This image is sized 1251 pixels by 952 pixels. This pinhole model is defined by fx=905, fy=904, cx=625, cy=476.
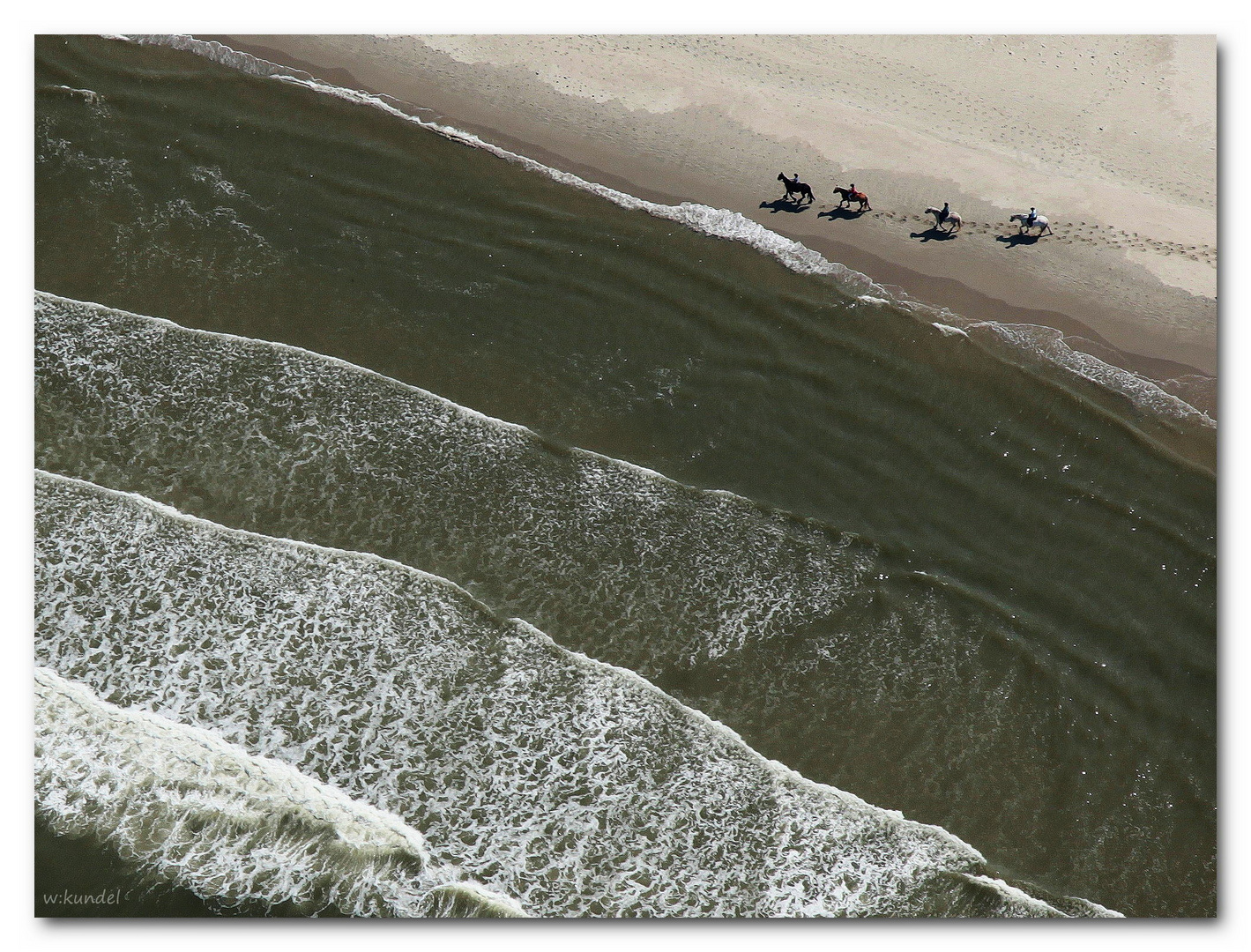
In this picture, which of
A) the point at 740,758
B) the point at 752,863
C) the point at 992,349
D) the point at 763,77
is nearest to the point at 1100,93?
the point at 992,349

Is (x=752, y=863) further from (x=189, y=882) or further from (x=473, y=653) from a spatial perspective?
(x=189, y=882)

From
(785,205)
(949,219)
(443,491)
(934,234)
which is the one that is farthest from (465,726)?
(949,219)

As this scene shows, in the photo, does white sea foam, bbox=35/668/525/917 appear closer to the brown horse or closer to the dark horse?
the dark horse

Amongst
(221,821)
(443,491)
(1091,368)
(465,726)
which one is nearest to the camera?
(221,821)

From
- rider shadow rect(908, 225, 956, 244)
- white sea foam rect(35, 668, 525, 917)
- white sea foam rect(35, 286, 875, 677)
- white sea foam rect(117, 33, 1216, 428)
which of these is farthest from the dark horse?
white sea foam rect(35, 668, 525, 917)

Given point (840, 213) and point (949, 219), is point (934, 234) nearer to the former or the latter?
point (949, 219)

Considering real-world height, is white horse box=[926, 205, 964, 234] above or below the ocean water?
above

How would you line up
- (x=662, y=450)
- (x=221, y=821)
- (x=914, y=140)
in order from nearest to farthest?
(x=221, y=821)
(x=662, y=450)
(x=914, y=140)
